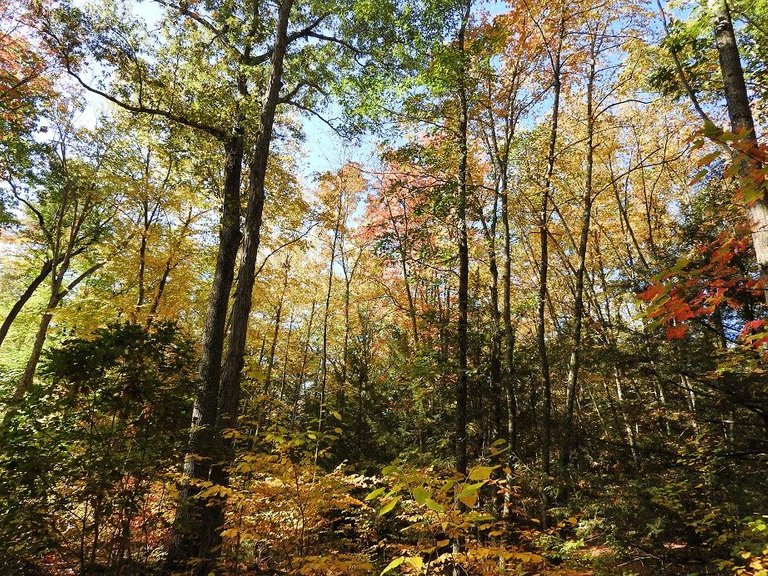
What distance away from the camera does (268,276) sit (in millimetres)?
15109

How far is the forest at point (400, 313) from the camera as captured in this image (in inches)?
132

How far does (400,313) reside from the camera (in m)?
13.9

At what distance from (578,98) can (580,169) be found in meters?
2.24

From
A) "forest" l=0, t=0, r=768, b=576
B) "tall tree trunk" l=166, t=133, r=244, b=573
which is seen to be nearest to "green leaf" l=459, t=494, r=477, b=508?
"forest" l=0, t=0, r=768, b=576

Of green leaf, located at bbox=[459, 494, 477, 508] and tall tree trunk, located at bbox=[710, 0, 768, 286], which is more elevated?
tall tree trunk, located at bbox=[710, 0, 768, 286]

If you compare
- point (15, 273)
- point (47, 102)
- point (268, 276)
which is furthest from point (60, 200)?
point (15, 273)

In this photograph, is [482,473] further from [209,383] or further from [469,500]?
[209,383]

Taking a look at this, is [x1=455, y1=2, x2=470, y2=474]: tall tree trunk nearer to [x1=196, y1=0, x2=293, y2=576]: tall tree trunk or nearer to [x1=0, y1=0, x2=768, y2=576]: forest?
[x1=0, y1=0, x2=768, y2=576]: forest

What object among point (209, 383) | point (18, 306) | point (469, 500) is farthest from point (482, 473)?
point (18, 306)

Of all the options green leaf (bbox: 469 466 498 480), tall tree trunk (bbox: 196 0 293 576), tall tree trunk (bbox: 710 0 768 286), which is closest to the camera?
green leaf (bbox: 469 466 498 480)

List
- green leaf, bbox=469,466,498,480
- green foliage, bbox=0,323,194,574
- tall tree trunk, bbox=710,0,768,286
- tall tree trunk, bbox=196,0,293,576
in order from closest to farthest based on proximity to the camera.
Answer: green leaf, bbox=469,466,498,480
green foliage, bbox=0,323,194,574
tall tree trunk, bbox=710,0,768,286
tall tree trunk, bbox=196,0,293,576

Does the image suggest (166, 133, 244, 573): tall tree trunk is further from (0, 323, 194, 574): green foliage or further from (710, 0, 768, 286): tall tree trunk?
(710, 0, 768, 286): tall tree trunk

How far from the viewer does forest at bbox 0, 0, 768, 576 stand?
11.0 ft

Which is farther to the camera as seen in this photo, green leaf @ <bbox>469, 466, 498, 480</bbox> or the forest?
the forest
